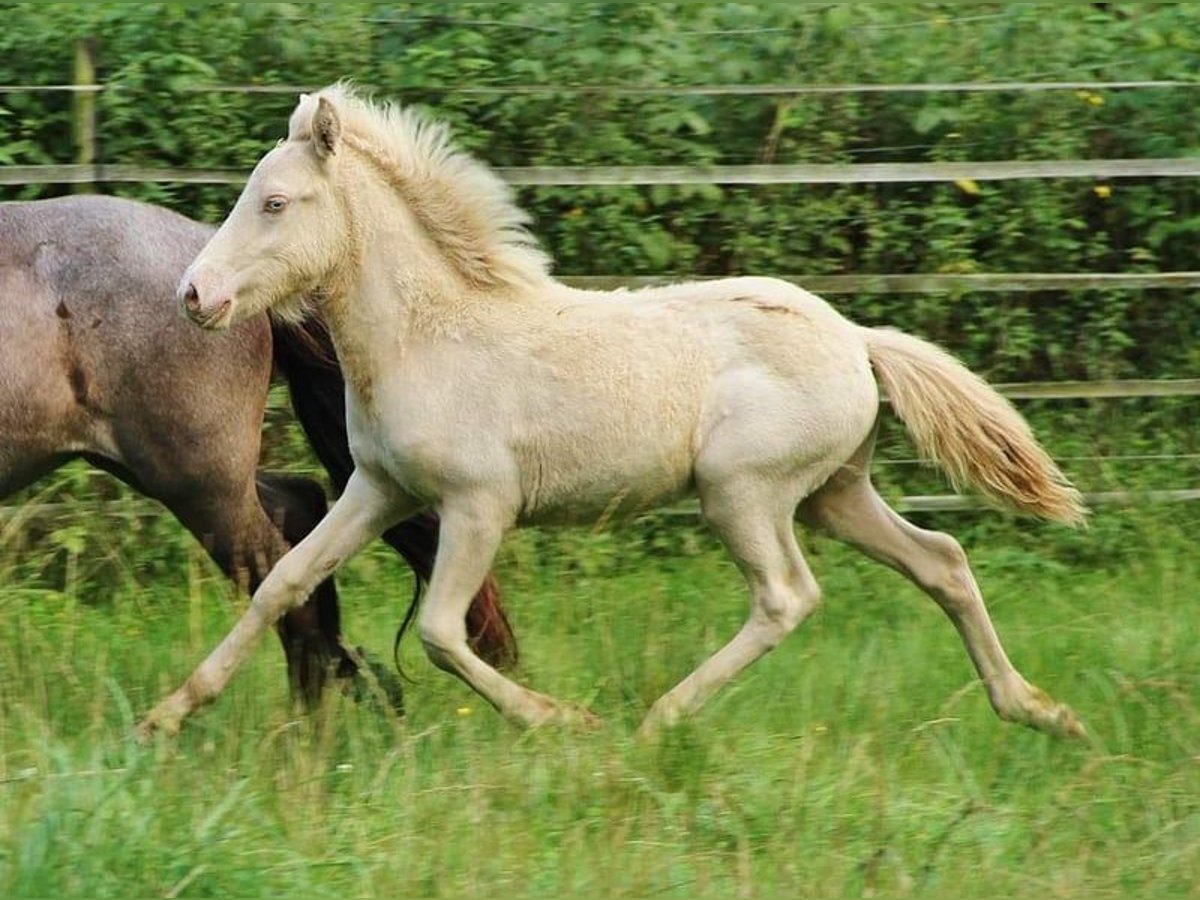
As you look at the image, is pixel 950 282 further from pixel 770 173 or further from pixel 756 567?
pixel 756 567

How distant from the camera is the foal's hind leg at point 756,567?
17.5 ft

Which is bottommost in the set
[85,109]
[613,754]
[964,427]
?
[613,754]

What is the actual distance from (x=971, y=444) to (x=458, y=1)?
127 inches

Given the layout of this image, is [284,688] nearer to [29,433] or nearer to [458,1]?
[29,433]

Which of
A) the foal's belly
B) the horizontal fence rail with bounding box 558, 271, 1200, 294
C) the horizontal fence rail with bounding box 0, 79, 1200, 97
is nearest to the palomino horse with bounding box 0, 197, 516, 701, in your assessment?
the foal's belly

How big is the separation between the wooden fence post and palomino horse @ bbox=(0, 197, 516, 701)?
63.6 inches

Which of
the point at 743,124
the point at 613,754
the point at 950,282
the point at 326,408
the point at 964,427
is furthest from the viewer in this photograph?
the point at 743,124

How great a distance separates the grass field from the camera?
421 centimetres

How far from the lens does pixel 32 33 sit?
784 cm

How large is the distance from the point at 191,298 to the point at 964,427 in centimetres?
207

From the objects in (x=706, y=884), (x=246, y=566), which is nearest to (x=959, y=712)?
(x=706, y=884)

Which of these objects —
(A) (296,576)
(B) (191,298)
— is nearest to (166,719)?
(A) (296,576)

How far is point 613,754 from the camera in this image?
4836mm

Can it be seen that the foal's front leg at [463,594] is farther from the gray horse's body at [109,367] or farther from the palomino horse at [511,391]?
the gray horse's body at [109,367]
